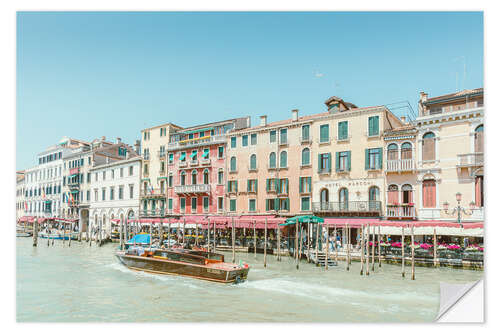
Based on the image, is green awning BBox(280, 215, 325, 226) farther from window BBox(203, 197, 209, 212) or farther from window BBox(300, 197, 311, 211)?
window BBox(203, 197, 209, 212)

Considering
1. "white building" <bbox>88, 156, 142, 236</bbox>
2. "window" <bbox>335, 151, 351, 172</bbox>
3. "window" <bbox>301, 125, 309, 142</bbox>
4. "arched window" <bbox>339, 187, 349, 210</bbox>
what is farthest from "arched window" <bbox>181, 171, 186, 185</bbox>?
"arched window" <bbox>339, 187, 349, 210</bbox>

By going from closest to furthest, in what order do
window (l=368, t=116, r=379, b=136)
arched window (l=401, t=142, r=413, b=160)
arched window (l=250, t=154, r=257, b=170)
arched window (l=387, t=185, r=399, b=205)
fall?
arched window (l=401, t=142, r=413, b=160) < arched window (l=387, t=185, r=399, b=205) < window (l=368, t=116, r=379, b=136) < arched window (l=250, t=154, r=257, b=170)

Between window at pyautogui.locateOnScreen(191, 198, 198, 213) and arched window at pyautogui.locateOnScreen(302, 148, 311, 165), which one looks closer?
arched window at pyautogui.locateOnScreen(302, 148, 311, 165)

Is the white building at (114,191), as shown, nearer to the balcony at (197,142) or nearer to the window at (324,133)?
the balcony at (197,142)

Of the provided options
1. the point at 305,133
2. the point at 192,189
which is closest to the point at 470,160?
the point at 305,133

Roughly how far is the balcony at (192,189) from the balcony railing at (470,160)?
1240 centimetres

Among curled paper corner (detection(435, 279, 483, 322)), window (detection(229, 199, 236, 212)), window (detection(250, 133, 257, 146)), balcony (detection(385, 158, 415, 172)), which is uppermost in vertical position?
window (detection(250, 133, 257, 146))

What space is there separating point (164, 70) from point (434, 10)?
5.07 metres

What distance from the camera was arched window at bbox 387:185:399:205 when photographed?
50.6ft

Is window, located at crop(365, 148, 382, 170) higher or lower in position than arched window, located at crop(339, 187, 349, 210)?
higher

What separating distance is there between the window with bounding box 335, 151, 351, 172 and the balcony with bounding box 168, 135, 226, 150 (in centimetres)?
647

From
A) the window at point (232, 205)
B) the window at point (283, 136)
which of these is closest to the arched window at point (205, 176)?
the window at point (232, 205)

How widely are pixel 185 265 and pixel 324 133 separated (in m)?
9.22
